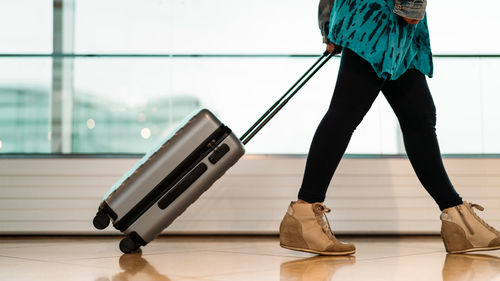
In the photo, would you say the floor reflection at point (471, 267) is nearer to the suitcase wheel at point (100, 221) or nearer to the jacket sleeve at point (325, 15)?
the jacket sleeve at point (325, 15)

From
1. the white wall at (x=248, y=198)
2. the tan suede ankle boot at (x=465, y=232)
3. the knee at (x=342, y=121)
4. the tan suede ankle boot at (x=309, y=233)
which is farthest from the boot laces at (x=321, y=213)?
the white wall at (x=248, y=198)

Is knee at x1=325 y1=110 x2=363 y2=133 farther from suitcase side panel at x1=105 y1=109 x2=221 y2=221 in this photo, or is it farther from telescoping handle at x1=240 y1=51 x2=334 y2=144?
suitcase side panel at x1=105 y1=109 x2=221 y2=221

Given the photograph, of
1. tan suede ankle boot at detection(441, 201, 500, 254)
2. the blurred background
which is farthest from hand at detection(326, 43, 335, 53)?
the blurred background

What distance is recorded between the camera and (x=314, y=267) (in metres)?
1.40

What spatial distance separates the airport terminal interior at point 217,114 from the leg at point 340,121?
543mm

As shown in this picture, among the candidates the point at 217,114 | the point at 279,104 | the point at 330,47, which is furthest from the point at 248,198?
the point at 330,47

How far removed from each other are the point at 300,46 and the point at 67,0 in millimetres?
933

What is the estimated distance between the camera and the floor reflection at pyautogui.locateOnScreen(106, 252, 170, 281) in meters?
1.26

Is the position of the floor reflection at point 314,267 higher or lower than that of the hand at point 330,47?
lower

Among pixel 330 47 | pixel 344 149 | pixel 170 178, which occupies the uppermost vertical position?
pixel 330 47

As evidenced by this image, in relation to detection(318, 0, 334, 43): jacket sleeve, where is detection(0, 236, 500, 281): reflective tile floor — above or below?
below

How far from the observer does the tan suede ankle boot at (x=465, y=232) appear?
1.66 metres

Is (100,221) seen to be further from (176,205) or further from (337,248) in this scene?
(337,248)

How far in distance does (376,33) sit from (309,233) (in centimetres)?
54
